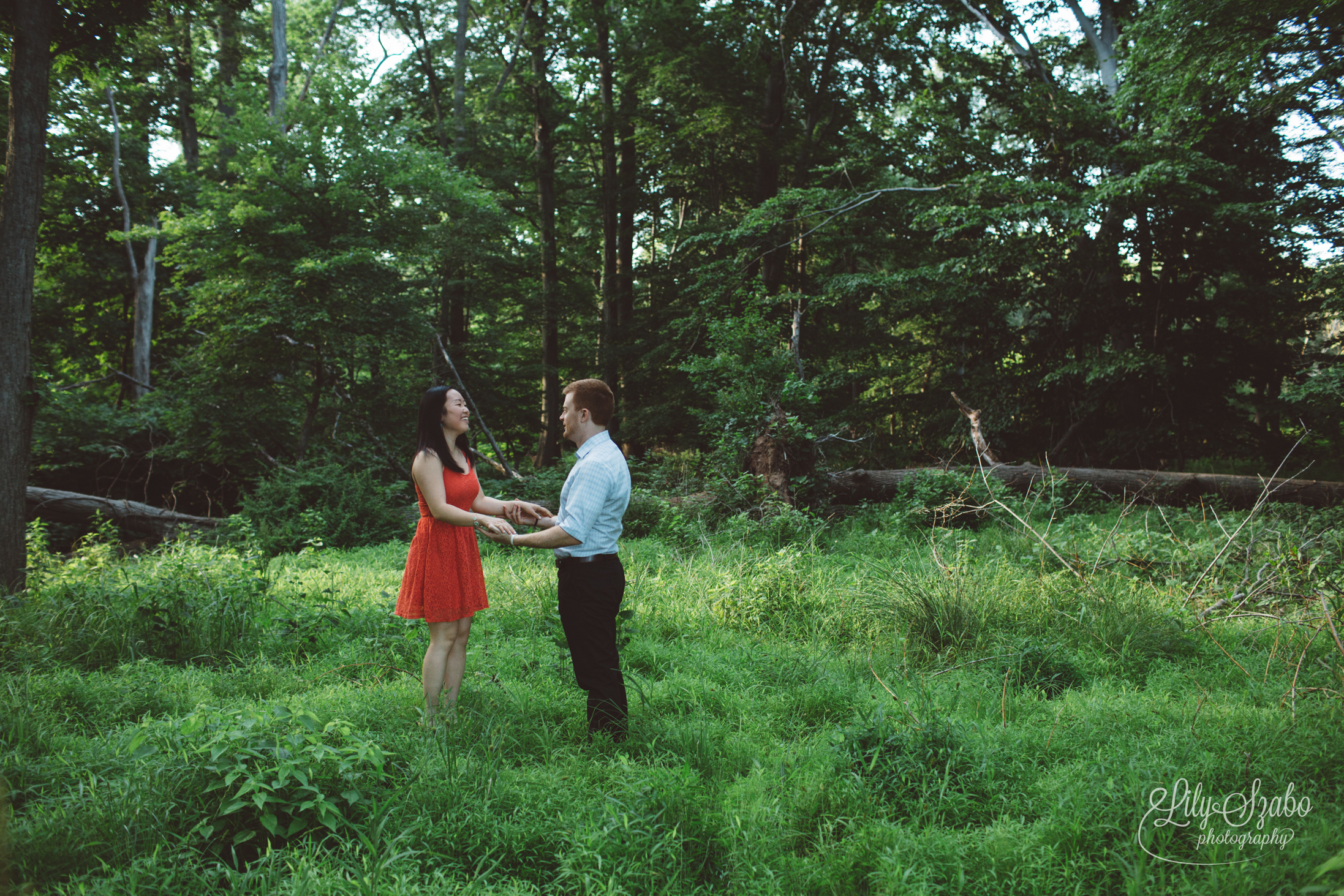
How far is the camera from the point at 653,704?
4.21 meters

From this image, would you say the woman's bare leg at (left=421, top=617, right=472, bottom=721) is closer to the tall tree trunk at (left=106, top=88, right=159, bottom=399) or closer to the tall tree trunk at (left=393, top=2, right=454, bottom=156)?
the tall tree trunk at (left=106, top=88, right=159, bottom=399)

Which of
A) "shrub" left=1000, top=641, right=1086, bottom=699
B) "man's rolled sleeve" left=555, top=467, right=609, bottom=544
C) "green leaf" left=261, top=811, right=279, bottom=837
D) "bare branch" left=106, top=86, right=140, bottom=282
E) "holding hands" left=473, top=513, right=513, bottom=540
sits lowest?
"shrub" left=1000, top=641, right=1086, bottom=699

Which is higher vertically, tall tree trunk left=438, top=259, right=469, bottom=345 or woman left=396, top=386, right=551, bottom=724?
tall tree trunk left=438, top=259, right=469, bottom=345

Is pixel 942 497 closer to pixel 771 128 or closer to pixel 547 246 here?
pixel 771 128

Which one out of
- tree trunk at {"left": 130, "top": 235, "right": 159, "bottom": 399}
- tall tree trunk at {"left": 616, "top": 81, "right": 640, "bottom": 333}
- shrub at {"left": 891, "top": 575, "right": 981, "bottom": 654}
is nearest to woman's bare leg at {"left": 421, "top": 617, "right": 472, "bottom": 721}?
shrub at {"left": 891, "top": 575, "right": 981, "bottom": 654}

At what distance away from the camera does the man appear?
11.9ft

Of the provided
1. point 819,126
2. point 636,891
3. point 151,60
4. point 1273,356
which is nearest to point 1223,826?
point 636,891

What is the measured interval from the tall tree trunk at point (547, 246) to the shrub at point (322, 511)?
6198mm

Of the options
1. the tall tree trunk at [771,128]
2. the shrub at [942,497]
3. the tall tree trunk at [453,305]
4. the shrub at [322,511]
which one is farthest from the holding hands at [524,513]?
the tall tree trunk at [453,305]

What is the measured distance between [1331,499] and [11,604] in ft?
49.2

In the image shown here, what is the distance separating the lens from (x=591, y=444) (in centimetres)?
380

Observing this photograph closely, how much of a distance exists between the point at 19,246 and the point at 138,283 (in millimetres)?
11704

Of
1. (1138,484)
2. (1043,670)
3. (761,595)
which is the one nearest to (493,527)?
(761,595)

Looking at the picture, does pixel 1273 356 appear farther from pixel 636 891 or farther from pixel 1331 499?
pixel 636 891
